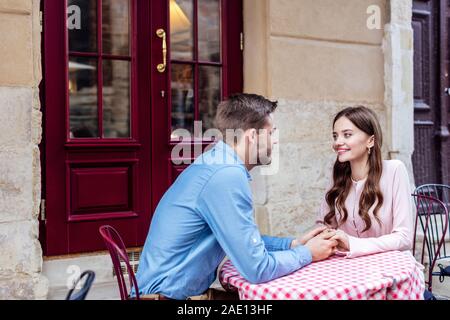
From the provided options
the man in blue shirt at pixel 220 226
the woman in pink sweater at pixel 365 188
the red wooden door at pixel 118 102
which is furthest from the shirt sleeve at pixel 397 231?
the red wooden door at pixel 118 102

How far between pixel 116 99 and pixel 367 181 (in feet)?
7.63

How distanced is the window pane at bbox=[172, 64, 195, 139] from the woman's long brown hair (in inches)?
78.7

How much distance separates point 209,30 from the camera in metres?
4.89

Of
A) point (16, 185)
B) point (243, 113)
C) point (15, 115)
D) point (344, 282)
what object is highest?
point (15, 115)

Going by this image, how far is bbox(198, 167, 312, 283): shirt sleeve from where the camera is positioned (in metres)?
2.05

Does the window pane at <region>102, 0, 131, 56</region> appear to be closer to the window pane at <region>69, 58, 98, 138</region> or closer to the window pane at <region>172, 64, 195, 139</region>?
the window pane at <region>69, 58, 98, 138</region>

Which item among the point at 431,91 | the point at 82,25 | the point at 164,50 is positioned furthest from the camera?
the point at 431,91

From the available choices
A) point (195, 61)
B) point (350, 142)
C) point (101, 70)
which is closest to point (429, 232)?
point (350, 142)

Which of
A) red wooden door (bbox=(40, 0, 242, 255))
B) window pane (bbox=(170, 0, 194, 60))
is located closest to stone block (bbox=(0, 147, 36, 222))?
red wooden door (bbox=(40, 0, 242, 255))

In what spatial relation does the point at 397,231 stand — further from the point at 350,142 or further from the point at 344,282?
the point at 344,282

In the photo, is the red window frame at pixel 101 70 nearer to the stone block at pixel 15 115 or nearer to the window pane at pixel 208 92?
the stone block at pixel 15 115

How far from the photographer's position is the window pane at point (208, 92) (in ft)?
16.0
